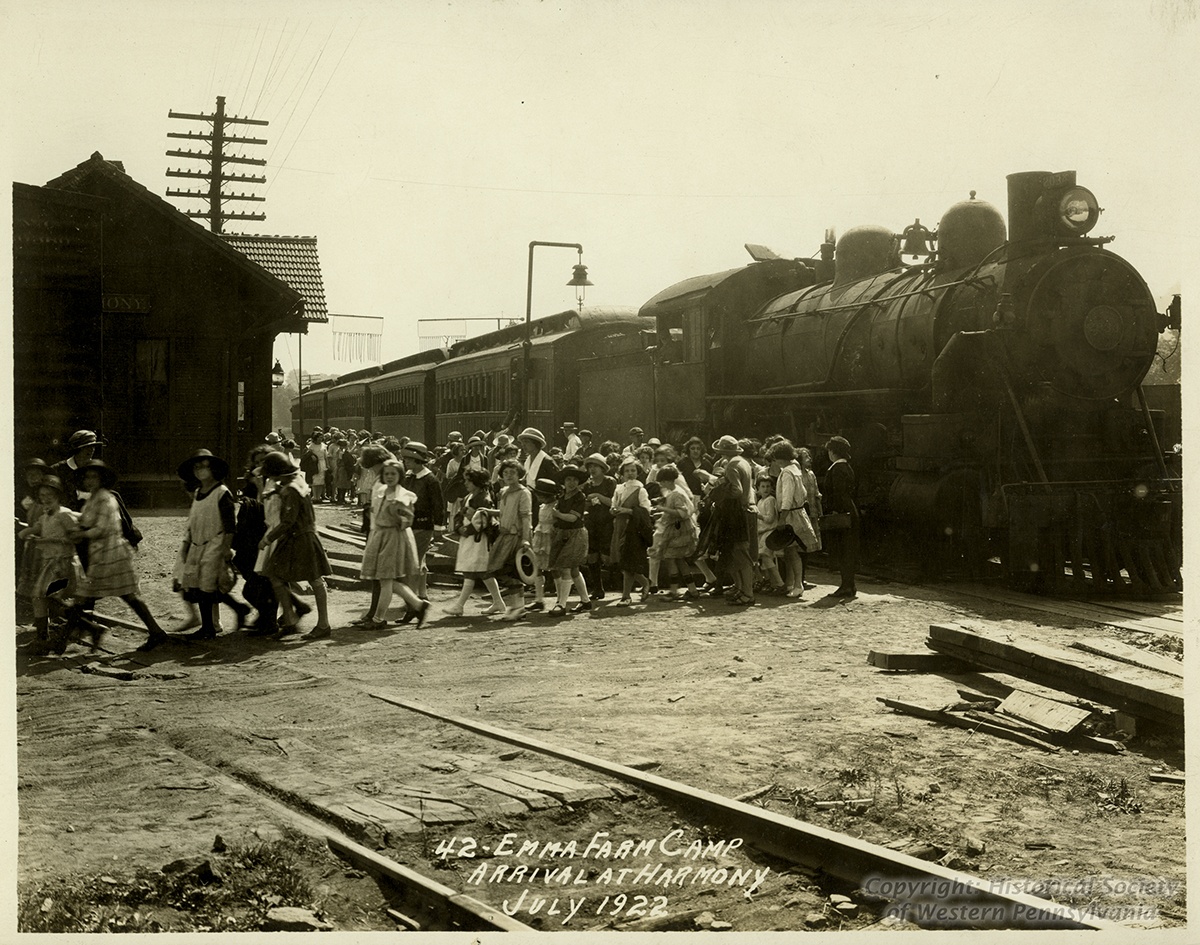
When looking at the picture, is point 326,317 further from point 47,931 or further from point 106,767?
point 47,931

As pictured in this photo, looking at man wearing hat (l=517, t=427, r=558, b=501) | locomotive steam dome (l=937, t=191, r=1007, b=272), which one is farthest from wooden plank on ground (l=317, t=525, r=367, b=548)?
locomotive steam dome (l=937, t=191, r=1007, b=272)

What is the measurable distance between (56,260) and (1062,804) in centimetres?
779

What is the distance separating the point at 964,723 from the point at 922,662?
1.38 meters

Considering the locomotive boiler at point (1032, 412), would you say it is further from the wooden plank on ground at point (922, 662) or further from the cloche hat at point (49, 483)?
the cloche hat at point (49, 483)

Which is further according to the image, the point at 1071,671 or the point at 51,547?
the point at 51,547

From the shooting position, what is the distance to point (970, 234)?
1246cm

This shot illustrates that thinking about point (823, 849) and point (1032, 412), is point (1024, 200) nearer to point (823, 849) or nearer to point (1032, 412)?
point (1032, 412)

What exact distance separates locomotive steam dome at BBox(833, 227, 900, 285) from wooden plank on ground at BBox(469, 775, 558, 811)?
1100 centimetres

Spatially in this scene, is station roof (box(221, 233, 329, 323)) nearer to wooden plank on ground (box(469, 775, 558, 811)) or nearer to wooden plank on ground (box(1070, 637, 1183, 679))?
wooden plank on ground (box(1070, 637, 1183, 679))

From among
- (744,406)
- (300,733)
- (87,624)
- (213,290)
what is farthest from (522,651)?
(213,290)

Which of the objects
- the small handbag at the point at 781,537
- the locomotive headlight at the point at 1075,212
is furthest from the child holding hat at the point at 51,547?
the locomotive headlight at the point at 1075,212

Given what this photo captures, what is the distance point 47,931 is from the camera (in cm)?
395

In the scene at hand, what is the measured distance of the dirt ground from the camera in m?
4.55

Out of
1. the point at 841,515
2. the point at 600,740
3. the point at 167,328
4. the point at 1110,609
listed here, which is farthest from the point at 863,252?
the point at 600,740
